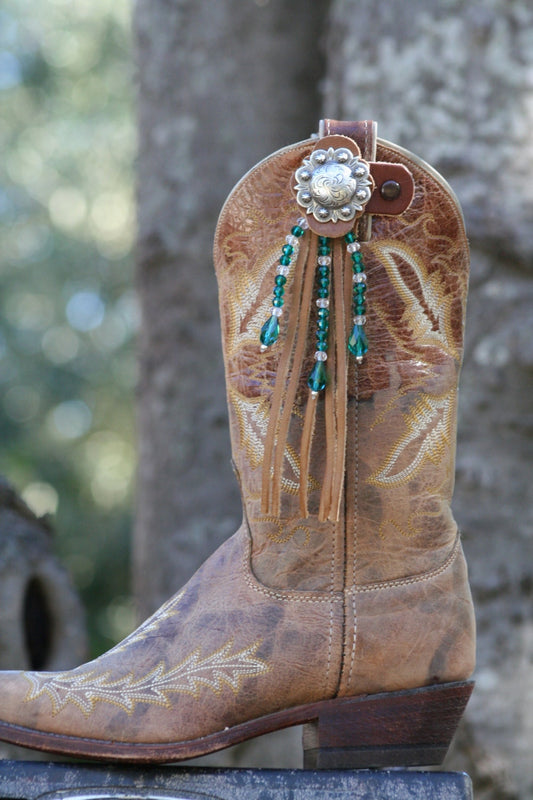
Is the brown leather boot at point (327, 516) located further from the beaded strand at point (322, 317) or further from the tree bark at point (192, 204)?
the tree bark at point (192, 204)

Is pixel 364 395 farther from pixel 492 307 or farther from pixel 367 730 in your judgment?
pixel 492 307

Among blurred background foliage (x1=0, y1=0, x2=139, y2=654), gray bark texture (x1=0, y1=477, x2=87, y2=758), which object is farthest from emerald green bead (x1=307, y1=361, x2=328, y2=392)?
blurred background foliage (x1=0, y1=0, x2=139, y2=654)

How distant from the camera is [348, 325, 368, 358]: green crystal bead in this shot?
1.36 metres

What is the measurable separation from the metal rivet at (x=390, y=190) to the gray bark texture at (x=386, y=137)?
3.33 feet

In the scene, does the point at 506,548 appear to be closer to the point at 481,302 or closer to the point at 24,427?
the point at 481,302

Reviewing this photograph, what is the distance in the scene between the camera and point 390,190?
52.4 inches

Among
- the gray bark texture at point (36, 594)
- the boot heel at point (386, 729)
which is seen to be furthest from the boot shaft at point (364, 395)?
the gray bark texture at point (36, 594)

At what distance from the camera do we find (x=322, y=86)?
111 inches

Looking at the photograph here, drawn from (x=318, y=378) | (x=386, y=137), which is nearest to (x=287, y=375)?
(x=318, y=378)

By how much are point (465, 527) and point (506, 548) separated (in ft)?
0.35

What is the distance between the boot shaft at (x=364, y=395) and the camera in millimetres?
1393

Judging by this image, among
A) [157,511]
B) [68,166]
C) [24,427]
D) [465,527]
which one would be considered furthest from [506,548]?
[68,166]

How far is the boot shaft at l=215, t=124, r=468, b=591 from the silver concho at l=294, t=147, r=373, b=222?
53 millimetres

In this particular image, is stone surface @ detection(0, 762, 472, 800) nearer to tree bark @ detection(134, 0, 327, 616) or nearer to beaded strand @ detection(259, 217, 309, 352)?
beaded strand @ detection(259, 217, 309, 352)
